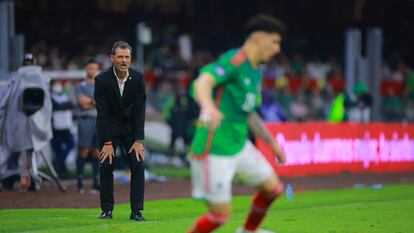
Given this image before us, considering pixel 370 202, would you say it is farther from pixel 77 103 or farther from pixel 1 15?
pixel 1 15

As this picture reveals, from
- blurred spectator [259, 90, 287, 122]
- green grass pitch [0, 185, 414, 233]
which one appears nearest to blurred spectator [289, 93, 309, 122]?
blurred spectator [259, 90, 287, 122]

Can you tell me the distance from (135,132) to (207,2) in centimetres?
2106

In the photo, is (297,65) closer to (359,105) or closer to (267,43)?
(359,105)

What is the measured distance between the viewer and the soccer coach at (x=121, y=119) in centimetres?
1234

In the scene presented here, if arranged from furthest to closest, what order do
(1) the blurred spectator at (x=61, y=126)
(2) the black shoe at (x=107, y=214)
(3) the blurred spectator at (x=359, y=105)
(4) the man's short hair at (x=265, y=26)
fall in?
1. (3) the blurred spectator at (x=359, y=105)
2. (1) the blurred spectator at (x=61, y=126)
3. (2) the black shoe at (x=107, y=214)
4. (4) the man's short hair at (x=265, y=26)

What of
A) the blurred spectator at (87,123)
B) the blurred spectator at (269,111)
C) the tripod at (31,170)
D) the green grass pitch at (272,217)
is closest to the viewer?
the green grass pitch at (272,217)

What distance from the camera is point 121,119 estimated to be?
41.1 feet

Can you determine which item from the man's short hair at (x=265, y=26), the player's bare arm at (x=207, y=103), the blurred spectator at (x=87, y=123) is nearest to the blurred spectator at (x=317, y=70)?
the blurred spectator at (x=87, y=123)

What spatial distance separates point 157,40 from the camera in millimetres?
29641

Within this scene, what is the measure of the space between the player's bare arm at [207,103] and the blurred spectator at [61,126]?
11.6 meters

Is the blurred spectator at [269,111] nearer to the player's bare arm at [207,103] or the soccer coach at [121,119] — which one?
the soccer coach at [121,119]

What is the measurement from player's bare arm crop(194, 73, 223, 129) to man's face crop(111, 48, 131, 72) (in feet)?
13.0

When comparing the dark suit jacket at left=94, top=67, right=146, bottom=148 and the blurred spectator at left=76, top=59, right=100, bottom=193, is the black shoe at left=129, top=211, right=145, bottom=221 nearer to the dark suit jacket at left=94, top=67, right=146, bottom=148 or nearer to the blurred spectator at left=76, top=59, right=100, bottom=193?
the dark suit jacket at left=94, top=67, right=146, bottom=148

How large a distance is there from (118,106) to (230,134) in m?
4.01
